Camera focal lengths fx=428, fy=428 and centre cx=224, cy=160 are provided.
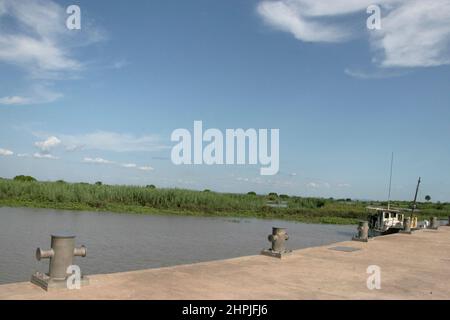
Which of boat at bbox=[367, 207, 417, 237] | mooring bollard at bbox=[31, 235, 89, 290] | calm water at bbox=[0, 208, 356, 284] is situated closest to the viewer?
mooring bollard at bbox=[31, 235, 89, 290]

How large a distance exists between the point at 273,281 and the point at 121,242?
12224mm

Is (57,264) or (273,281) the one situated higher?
(57,264)

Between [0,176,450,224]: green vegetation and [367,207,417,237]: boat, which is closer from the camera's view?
[367,207,417,237]: boat

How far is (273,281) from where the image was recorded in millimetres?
6523

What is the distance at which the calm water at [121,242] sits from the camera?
1275 centimetres

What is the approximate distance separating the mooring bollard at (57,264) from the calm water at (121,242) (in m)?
5.72

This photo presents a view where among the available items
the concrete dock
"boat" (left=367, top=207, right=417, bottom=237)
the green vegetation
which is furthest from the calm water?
the green vegetation

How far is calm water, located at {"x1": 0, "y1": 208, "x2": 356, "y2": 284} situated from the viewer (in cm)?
1275

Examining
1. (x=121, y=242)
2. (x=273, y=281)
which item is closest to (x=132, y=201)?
(x=121, y=242)

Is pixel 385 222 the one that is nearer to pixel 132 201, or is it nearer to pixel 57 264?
pixel 132 201

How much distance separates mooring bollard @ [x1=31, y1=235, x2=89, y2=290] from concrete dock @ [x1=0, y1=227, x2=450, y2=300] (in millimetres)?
111

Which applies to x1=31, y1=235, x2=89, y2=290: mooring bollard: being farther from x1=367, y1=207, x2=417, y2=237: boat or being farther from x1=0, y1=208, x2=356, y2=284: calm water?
x1=367, y1=207, x2=417, y2=237: boat

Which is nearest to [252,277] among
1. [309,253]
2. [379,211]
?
[309,253]

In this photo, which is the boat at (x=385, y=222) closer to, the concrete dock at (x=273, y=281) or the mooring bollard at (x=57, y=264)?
the concrete dock at (x=273, y=281)
